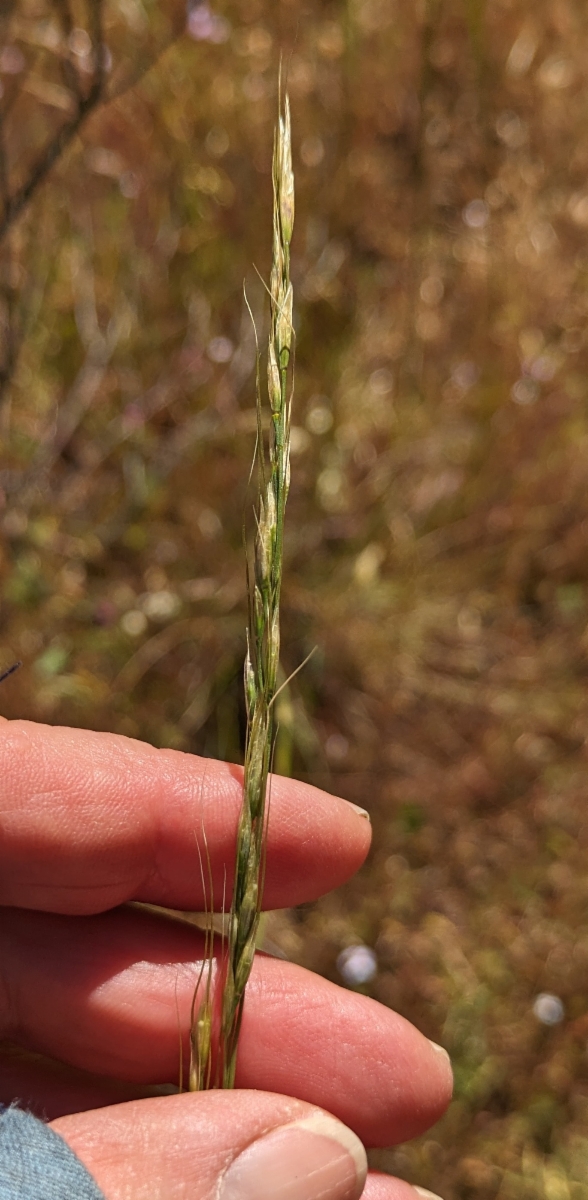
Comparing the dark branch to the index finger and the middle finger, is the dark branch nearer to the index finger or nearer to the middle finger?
the index finger

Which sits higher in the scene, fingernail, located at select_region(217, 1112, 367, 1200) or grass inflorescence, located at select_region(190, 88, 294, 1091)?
grass inflorescence, located at select_region(190, 88, 294, 1091)

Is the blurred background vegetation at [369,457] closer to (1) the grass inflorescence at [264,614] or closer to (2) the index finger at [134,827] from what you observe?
(2) the index finger at [134,827]

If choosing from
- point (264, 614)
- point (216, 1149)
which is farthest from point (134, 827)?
point (264, 614)

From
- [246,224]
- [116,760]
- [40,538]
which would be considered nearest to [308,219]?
[246,224]

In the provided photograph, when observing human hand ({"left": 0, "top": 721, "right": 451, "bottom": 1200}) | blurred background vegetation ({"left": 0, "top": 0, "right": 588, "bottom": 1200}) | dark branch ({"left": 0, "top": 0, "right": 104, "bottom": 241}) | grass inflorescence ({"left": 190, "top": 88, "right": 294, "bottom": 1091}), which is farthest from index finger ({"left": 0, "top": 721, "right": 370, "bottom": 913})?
dark branch ({"left": 0, "top": 0, "right": 104, "bottom": 241})

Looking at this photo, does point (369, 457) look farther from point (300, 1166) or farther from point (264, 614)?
point (300, 1166)

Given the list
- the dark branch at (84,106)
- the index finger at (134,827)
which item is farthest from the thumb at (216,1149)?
the dark branch at (84,106)

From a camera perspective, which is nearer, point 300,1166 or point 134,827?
point 300,1166
